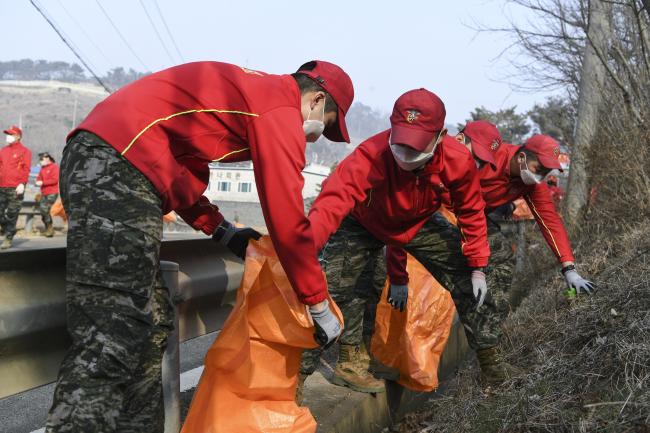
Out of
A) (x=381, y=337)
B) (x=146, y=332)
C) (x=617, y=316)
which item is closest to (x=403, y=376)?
(x=381, y=337)

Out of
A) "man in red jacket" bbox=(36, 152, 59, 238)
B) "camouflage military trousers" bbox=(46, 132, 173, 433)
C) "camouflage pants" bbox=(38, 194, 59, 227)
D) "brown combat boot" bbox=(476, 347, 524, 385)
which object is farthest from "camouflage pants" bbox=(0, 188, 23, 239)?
"camouflage military trousers" bbox=(46, 132, 173, 433)

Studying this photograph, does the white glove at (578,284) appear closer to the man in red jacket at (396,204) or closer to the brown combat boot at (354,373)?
the man in red jacket at (396,204)

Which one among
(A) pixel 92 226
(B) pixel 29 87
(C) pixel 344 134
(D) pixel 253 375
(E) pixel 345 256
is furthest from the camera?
(B) pixel 29 87

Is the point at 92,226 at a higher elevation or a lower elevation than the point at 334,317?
higher

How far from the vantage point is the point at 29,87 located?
156750 mm

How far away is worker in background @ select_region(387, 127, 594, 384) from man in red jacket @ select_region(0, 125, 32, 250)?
10.1 meters

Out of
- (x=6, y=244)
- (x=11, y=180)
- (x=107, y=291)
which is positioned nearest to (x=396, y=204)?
(x=107, y=291)

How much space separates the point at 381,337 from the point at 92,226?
2779 millimetres

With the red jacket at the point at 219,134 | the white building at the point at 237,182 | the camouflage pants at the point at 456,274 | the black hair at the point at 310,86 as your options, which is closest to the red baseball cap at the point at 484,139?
the camouflage pants at the point at 456,274

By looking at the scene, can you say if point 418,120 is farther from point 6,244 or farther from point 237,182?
point 237,182

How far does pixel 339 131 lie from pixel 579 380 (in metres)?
1.58

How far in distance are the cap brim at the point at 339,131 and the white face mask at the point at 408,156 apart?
2.21 ft

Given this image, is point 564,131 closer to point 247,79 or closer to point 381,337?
point 381,337

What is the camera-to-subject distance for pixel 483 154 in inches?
207
